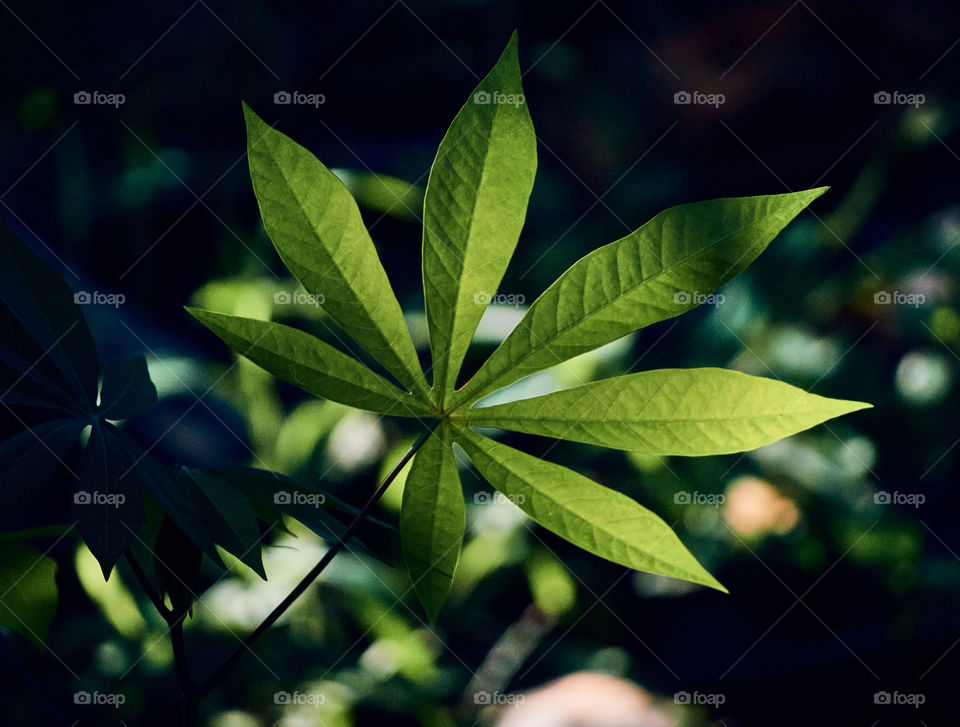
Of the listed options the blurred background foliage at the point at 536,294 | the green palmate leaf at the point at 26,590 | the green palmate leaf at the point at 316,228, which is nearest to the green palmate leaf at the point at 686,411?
the green palmate leaf at the point at 316,228

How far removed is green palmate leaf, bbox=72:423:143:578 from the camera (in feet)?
1.25

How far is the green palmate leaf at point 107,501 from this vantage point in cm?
38

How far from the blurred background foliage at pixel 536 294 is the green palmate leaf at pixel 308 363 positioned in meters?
0.98

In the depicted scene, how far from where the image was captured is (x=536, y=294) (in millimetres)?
1538

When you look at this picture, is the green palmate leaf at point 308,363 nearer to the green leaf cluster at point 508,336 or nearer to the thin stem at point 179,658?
the green leaf cluster at point 508,336

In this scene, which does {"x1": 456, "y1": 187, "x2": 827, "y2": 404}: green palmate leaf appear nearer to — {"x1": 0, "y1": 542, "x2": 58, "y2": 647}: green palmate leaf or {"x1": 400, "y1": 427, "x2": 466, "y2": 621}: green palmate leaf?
A: {"x1": 400, "y1": 427, "x2": 466, "y2": 621}: green palmate leaf

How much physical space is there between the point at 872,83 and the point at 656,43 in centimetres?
56

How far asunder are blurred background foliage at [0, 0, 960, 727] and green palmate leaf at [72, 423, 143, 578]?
39.7 inches

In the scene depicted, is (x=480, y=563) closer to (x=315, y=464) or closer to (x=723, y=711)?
(x=315, y=464)

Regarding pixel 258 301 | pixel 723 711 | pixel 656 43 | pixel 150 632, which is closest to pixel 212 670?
pixel 150 632

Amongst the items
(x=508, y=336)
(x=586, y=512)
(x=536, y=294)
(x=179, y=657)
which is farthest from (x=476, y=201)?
(x=536, y=294)

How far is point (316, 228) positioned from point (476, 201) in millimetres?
87

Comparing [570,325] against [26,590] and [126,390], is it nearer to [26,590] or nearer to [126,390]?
[126,390]

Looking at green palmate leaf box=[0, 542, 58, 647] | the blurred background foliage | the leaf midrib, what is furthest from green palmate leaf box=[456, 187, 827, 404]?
the blurred background foliage
